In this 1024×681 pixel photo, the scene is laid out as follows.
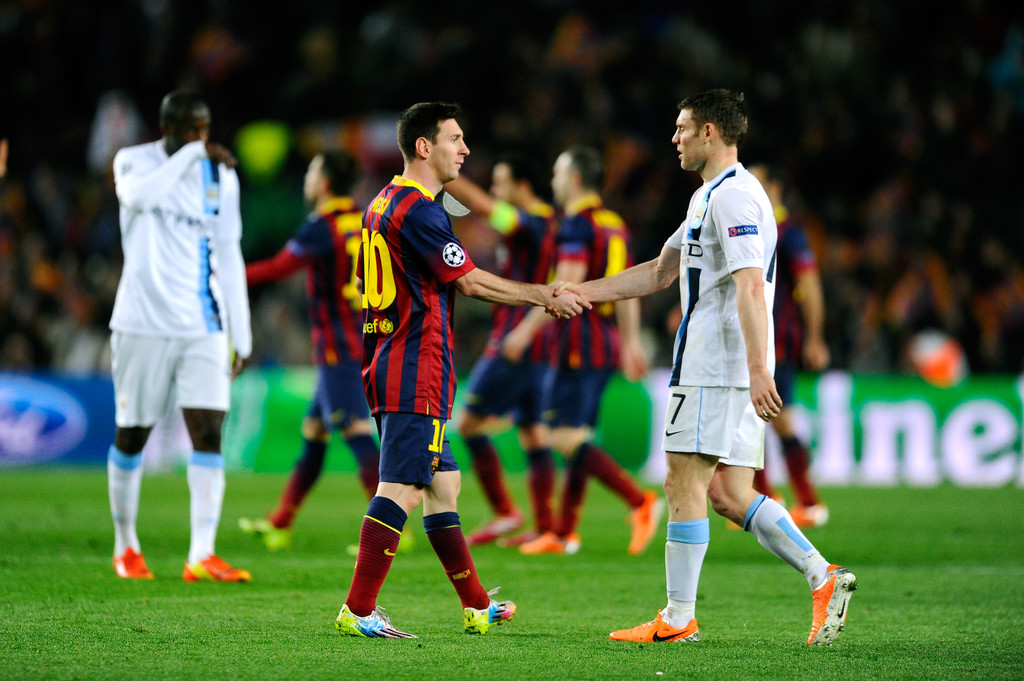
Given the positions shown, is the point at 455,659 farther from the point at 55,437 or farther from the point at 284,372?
the point at 55,437

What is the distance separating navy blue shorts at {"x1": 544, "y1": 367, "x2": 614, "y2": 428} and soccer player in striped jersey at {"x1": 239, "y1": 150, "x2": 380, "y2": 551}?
3.99ft

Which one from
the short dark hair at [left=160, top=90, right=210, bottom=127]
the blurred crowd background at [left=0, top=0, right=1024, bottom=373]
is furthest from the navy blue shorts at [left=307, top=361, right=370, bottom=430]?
the blurred crowd background at [left=0, top=0, right=1024, bottom=373]

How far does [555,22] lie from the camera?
66.1 ft

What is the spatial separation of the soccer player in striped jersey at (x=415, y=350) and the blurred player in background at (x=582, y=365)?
314 cm

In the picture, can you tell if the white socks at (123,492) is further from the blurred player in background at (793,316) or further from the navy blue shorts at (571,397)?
the blurred player in background at (793,316)

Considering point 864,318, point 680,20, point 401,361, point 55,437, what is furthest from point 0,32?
point 401,361

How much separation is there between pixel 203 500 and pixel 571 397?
9.16 feet

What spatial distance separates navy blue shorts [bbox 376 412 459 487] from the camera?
5.01 metres

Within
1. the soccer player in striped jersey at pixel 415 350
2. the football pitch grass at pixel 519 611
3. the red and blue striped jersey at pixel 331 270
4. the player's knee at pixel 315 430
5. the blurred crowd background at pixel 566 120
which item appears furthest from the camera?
the blurred crowd background at pixel 566 120

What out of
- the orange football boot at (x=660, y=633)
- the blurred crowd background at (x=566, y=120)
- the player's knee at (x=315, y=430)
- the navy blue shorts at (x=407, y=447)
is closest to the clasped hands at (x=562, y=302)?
the navy blue shorts at (x=407, y=447)

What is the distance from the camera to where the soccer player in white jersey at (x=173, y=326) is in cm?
652

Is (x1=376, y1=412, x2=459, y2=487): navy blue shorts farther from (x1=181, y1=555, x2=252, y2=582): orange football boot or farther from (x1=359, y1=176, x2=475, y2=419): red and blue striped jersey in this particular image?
(x1=181, y1=555, x2=252, y2=582): orange football boot

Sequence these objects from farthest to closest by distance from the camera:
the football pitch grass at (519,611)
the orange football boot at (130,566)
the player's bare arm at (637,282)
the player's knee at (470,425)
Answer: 1. the player's knee at (470,425)
2. the orange football boot at (130,566)
3. the player's bare arm at (637,282)
4. the football pitch grass at (519,611)

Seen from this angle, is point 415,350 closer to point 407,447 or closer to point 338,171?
point 407,447
